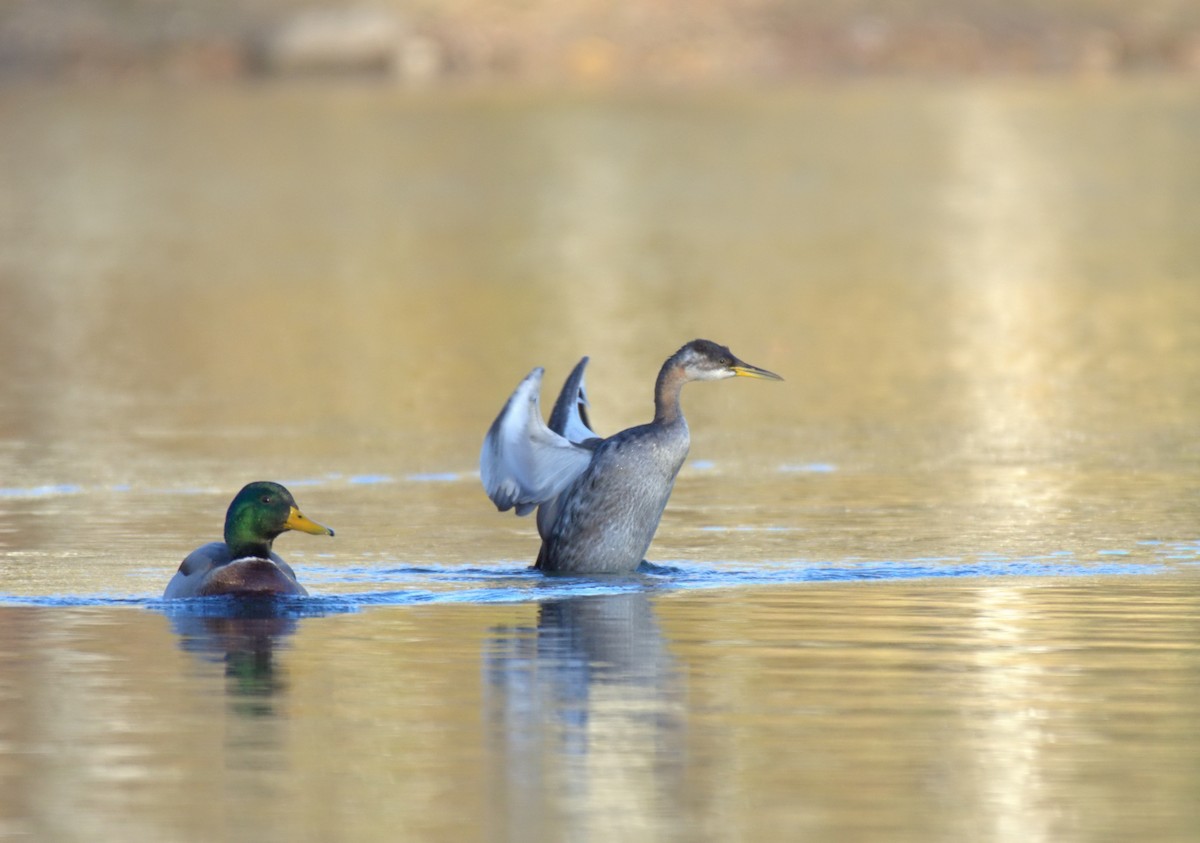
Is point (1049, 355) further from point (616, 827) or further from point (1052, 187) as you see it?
point (1052, 187)

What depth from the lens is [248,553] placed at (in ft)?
39.5

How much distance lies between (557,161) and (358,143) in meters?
5.74

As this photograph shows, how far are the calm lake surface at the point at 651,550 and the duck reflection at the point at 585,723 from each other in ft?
0.08

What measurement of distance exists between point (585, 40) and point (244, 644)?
65.6m

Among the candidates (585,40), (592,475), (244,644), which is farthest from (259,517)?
(585,40)

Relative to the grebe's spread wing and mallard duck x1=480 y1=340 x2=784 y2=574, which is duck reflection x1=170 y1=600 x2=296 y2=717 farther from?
the grebe's spread wing

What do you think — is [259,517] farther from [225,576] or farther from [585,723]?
[585,723]

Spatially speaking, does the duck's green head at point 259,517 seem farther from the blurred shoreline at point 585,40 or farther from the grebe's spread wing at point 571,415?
Answer: the blurred shoreline at point 585,40

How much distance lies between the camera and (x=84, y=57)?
244 ft

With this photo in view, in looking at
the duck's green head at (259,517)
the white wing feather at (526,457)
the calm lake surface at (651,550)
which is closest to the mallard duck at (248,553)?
Answer: the duck's green head at (259,517)

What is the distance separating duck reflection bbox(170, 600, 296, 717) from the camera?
10.0 metres

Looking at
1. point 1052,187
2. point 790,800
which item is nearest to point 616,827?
point 790,800

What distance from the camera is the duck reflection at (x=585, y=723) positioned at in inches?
326

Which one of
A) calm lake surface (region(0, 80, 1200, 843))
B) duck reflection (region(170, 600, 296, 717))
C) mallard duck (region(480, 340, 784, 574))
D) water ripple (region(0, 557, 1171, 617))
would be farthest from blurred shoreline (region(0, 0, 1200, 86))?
duck reflection (region(170, 600, 296, 717))
